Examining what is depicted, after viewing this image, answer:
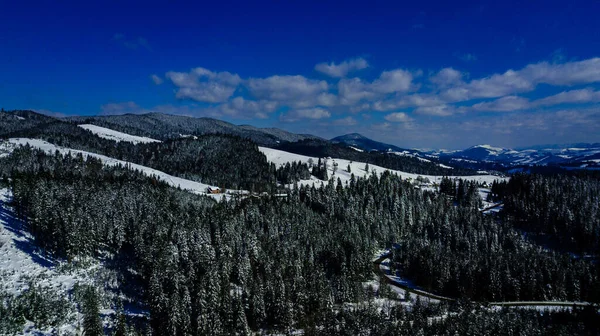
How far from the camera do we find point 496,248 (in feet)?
497

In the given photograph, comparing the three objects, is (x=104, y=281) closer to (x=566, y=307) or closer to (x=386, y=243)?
(x=386, y=243)

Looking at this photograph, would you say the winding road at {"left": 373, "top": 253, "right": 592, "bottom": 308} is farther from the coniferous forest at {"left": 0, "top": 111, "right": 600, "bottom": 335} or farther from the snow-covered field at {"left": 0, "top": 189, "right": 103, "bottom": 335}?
the snow-covered field at {"left": 0, "top": 189, "right": 103, "bottom": 335}

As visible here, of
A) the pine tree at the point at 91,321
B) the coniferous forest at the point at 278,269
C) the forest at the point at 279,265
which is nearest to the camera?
the pine tree at the point at 91,321

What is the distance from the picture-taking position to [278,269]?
107375 mm

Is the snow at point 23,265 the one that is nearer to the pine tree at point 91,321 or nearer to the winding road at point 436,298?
the pine tree at point 91,321

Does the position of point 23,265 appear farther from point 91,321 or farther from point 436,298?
point 436,298

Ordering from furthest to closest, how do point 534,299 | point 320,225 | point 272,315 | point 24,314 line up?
point 320,225
point 534,299
point 272,315
point 24,314

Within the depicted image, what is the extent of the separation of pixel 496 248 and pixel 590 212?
6463 centimetres

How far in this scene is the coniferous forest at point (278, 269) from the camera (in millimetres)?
84062

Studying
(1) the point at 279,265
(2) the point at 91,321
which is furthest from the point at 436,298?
(2) the point at 91,321

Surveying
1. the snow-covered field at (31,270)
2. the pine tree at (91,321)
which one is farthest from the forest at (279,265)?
the snow-covered field at (31,270)

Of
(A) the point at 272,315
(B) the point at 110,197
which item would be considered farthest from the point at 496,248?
(B) the point at 110,197

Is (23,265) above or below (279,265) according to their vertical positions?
above

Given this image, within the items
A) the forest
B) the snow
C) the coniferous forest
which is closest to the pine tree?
the coniferous forest
